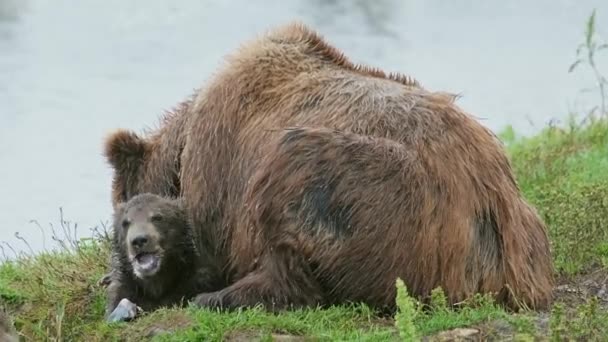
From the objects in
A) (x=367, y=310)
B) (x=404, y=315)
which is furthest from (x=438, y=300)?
(x=404, y=315)

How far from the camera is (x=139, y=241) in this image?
8.34 m

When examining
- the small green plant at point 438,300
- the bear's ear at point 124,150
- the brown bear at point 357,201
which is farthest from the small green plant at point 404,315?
the bear's ear at point 124,150

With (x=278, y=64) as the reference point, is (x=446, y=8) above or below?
above

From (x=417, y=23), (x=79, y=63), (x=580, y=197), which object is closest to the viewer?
(x=580, y=197)

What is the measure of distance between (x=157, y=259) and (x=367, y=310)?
1.21 metres

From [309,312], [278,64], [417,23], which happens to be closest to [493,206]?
[309,312]

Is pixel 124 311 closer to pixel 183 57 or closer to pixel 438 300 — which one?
pixel 438 300

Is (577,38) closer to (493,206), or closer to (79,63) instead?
(79,63)

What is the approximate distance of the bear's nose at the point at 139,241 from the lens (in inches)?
328

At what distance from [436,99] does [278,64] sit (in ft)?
3.41

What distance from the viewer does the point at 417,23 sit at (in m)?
28.0

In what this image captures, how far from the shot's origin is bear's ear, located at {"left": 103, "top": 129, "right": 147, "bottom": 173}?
938 centimetres

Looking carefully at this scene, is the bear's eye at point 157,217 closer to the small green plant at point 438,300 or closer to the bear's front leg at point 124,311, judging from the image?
the bear's front leg at point 124,311

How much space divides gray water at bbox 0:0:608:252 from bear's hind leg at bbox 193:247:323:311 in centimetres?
965
